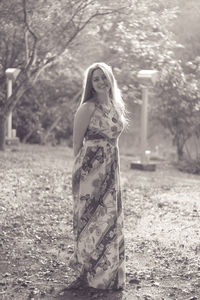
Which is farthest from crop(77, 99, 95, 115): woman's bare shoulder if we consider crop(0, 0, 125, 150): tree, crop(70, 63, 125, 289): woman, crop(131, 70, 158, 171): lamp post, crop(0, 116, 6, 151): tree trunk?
crop(0, 116, 6, 151): tree trunk

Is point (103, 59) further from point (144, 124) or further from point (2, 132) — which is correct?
point (2, 132)

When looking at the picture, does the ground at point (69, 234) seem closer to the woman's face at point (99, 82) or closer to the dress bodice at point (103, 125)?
the dress bodice at point (103, 125)

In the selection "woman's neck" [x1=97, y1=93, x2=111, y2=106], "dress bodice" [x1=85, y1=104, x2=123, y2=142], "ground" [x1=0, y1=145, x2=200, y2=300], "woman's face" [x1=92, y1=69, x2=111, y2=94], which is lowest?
"ground" [x1=0, y1=145, x2=200, y2=300]

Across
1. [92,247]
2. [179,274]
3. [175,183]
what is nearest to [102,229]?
[92,247]

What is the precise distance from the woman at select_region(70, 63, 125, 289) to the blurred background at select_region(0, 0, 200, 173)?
517 centimetres

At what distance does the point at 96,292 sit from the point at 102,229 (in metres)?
0.50

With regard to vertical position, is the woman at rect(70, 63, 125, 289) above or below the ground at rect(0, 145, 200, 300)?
above

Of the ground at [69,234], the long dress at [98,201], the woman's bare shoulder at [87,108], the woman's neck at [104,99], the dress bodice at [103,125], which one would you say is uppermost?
the woman's neck at [104,99]

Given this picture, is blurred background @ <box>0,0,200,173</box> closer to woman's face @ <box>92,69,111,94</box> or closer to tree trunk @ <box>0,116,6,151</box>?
tree trunk @ <box>0,116,6,151</box>

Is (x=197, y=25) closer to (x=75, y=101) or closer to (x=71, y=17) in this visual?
(x=75, y=101)

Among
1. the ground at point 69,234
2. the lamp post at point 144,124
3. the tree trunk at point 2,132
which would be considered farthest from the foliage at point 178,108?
the tree trunk at point 2,132

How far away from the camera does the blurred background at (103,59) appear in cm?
1029

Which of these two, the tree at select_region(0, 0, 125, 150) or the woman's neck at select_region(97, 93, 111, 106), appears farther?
the tree at select_region(0, 0, 125, 150)

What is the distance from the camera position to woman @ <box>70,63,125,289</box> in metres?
4.20
